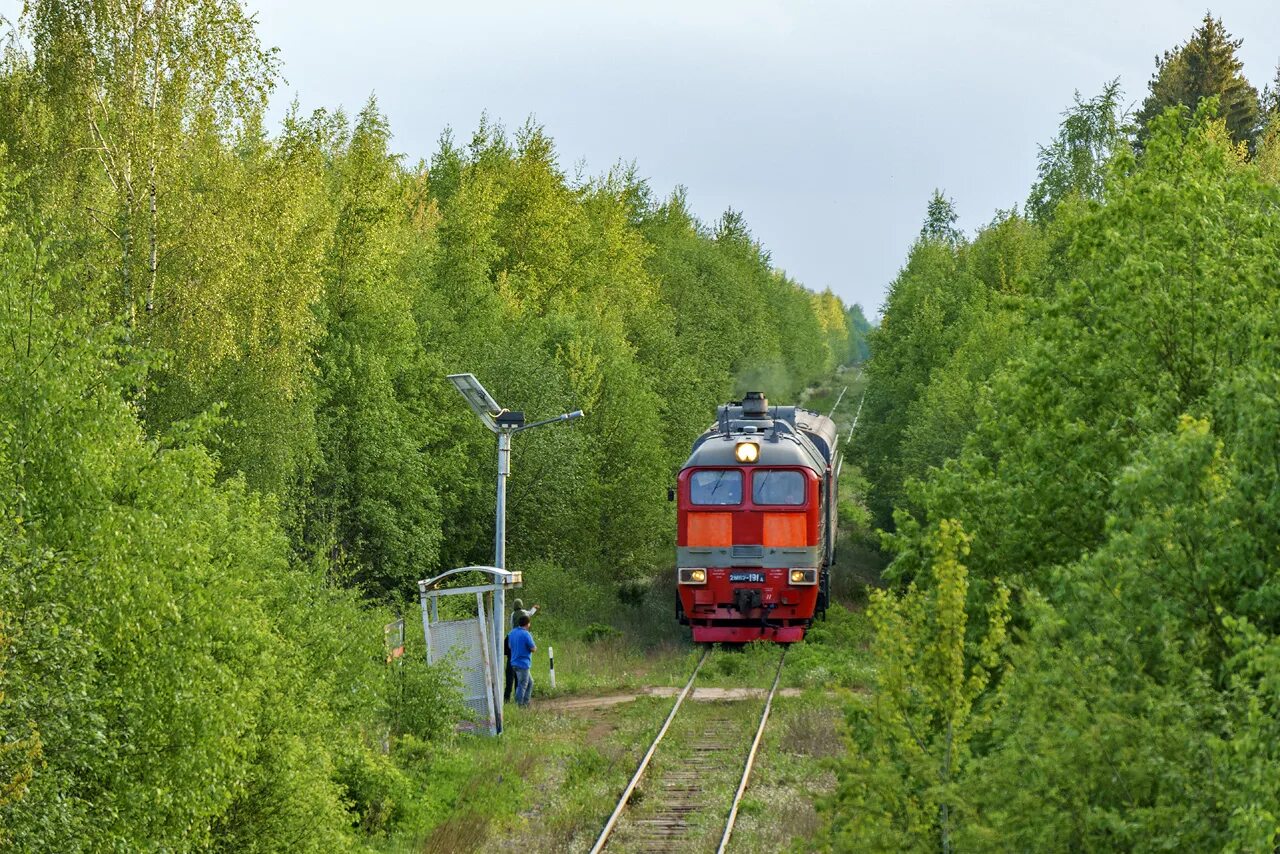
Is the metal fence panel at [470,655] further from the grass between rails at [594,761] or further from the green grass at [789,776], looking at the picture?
the green grass at [789,776]

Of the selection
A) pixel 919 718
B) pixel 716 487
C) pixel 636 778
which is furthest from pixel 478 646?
pixel 919 718

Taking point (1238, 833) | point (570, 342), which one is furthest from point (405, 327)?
point (1238, 833)

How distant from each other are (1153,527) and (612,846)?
8.47 meters

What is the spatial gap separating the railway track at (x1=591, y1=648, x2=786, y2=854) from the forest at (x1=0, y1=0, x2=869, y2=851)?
2.65m

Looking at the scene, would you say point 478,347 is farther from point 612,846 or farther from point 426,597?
point 612,846

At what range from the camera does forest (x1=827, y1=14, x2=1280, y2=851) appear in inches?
321

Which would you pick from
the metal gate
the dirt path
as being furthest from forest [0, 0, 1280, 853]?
the dirt path

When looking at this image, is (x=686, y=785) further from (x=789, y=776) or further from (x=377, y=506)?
(x=377, y=506)

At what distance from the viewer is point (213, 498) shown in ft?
48.6

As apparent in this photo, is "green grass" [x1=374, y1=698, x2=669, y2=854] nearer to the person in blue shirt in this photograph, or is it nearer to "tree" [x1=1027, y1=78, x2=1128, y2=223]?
the person in blue shirt

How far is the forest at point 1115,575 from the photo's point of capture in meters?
8.15

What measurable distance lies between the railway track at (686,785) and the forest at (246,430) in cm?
265

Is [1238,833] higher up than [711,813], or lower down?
higher up

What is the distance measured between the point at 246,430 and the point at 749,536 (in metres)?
8.56
